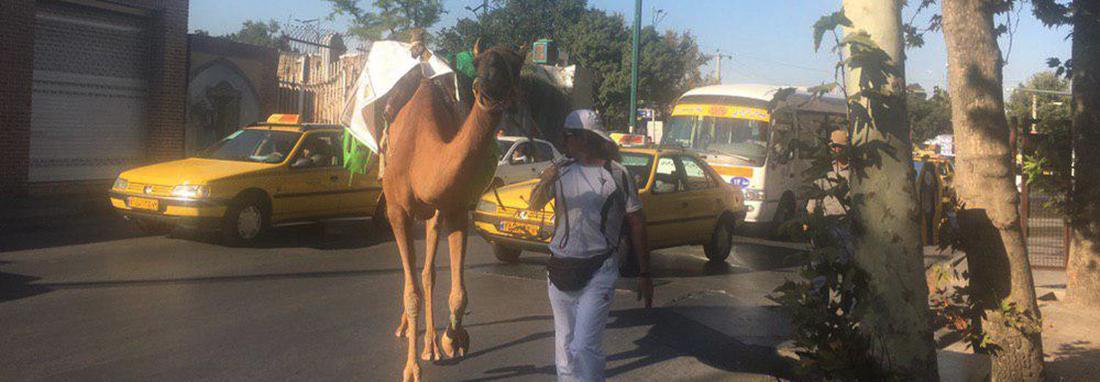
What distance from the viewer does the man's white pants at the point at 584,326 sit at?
16.4 feet

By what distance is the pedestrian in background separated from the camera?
198 inches

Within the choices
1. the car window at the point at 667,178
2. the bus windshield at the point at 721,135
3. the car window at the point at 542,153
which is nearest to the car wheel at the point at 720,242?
the car window at the point at 667,178

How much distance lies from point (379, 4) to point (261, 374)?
104 feet

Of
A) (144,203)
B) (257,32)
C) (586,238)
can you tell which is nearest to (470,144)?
(586,238)

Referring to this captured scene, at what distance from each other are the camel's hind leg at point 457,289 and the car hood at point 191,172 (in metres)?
6.74

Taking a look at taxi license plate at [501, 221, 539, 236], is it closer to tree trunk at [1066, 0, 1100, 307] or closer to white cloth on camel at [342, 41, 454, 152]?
white cloth on camel at [342, 41, 454, 152]

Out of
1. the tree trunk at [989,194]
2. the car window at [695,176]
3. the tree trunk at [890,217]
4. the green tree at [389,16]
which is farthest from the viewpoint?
the green tree at [389,16]

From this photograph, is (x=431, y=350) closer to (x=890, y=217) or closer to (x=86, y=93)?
(x=890, y=217)

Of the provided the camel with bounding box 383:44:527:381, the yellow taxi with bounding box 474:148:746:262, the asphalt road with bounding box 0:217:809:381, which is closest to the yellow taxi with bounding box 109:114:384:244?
the asphalt road with bounding box 0:217:809:381

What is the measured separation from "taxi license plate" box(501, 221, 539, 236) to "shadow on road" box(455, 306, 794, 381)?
73.3 inches

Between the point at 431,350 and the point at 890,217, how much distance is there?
3.56 metres

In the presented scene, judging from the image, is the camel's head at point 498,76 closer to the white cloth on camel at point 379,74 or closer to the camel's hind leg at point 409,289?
the camel's hind leg at point 409,289

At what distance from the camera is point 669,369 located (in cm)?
735

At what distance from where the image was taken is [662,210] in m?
12.4
